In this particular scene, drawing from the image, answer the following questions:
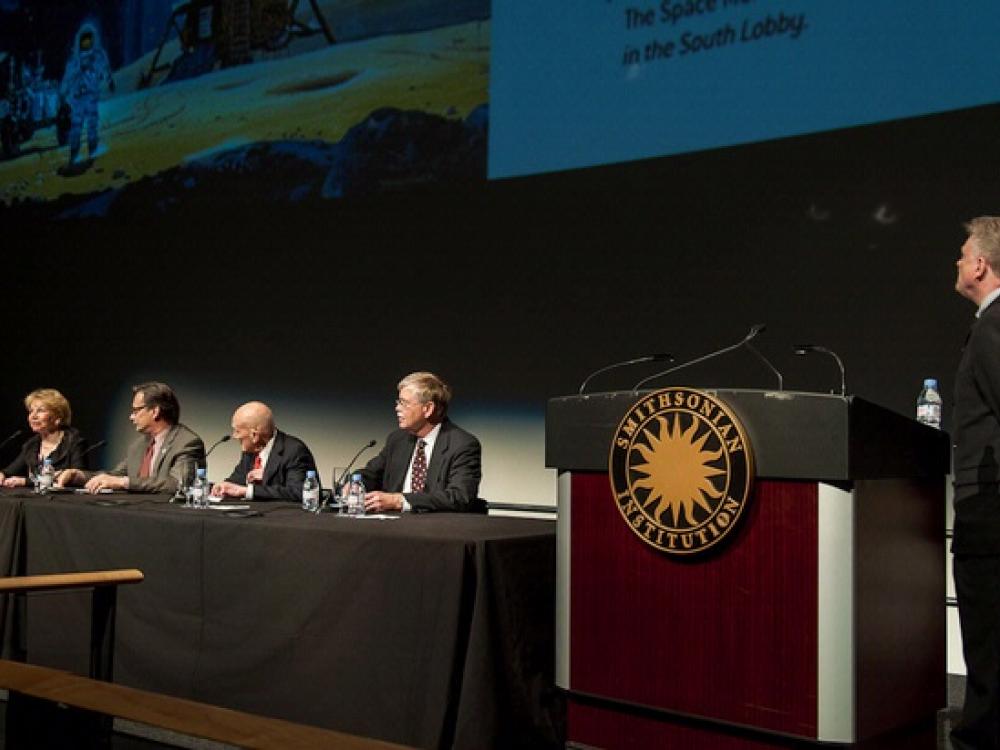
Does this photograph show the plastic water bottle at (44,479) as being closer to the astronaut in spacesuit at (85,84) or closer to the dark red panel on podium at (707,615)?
the dark red panel on podium at (707,615)

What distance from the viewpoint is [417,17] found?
547cm

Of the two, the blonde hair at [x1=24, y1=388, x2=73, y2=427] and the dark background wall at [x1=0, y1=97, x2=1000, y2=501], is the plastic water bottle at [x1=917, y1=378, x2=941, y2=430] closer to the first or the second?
the dark background wall at [x1=0, y1=97, x2=1000, y2=501]

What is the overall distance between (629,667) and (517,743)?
23.6 inches

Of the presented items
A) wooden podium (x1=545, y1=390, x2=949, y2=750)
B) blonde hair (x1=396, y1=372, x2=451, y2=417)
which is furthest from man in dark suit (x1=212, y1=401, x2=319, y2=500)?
wooden podium (x1=545, y1=390, x2=949, y2=750)

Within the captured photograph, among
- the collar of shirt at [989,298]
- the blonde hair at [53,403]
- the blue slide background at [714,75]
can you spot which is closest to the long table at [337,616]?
the collar of shirt at [989,298]

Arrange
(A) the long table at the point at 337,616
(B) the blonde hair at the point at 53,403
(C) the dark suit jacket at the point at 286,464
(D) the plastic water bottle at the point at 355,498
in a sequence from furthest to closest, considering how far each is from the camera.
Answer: (B) the blonde hair at the point at 53,403
(C) the dark suit jacket at the point at 286,464
(D) the plastic water bottle at the point at 355,498
(A) the long table at the point at 337,616

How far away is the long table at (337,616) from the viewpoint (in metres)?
2.77

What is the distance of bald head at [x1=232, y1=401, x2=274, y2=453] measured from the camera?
462cm

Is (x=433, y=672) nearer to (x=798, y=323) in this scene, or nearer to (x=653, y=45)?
(x=798, y=323)

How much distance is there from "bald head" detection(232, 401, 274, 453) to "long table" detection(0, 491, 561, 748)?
925mm

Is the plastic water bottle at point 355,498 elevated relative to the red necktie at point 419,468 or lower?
lower

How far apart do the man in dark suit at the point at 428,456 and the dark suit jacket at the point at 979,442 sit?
1.75 m

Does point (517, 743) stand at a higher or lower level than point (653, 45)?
lower

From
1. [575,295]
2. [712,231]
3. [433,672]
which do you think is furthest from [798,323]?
[433,672]
